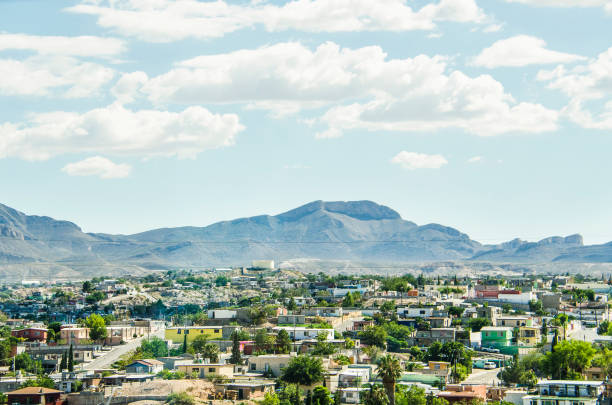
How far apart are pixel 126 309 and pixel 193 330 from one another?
60715 millimetres

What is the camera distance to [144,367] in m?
79.5

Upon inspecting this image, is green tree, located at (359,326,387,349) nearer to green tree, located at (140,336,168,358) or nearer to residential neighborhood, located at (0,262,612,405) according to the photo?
residential neighborhood, located at (0,262,612,405)

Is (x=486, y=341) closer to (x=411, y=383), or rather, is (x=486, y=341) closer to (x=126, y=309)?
(x=411, y=383)

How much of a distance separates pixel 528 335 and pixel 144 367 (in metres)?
42.3

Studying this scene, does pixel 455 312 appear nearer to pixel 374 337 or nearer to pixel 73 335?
pixel 374 337

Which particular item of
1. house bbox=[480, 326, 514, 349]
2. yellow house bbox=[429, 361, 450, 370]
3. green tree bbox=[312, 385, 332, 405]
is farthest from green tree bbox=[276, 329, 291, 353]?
green tree bbox=[312, 385, 332, 405]

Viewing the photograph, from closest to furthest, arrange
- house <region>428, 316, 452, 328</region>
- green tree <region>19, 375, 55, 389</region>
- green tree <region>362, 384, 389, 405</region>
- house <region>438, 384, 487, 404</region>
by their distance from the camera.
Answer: green tree <region>362, 384, 389, 405</region> → house <region>438, 384, 487, 404</region> → green tree <region>19, 375, 55, 389</region> → house <region>428, 316, 452, 328</region>

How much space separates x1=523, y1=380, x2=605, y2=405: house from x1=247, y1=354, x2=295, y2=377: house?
1870 centimetres

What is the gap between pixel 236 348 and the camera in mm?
83125

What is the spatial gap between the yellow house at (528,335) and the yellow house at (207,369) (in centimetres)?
3762

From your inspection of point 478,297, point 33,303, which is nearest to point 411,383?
point 478,297

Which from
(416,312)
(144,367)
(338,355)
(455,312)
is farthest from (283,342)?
(455,312)

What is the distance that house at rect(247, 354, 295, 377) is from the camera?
77.8 meters

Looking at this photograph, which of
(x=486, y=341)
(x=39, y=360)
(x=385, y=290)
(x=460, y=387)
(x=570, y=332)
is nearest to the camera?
(x=460, y=387)
